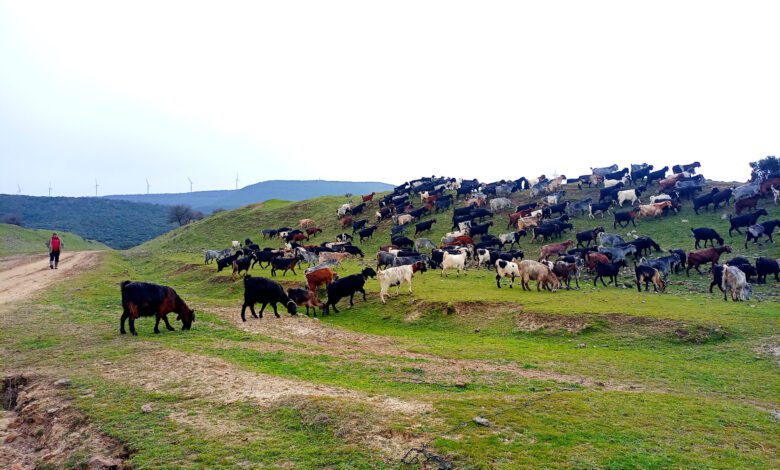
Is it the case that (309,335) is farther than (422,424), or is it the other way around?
(309,335)

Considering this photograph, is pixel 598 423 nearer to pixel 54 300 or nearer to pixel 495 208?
pixel 54 300

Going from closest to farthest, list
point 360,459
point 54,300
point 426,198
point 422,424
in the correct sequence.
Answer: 1. point 360,459
2. point 422,424
3. point 54,300
4. point 426,198

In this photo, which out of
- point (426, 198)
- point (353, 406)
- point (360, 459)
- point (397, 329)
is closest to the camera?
point (360, 459)

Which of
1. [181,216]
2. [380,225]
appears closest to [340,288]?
[380,225]

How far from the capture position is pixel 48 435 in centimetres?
811

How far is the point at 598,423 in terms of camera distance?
7777 mm

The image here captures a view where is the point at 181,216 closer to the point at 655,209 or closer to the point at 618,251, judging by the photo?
the point at 655,209

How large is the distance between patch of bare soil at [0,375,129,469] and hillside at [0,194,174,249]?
3789 inches

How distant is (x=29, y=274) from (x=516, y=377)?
103 feet

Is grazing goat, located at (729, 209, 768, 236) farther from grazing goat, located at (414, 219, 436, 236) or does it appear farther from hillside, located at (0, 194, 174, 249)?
hillside, located at (0, 194, 174, 249)

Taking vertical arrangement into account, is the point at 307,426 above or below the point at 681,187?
below

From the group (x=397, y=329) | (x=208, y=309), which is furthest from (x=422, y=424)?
(x=208, y=309)

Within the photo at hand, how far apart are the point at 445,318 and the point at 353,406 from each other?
10.1 metres

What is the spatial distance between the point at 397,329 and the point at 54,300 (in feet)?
47.6
